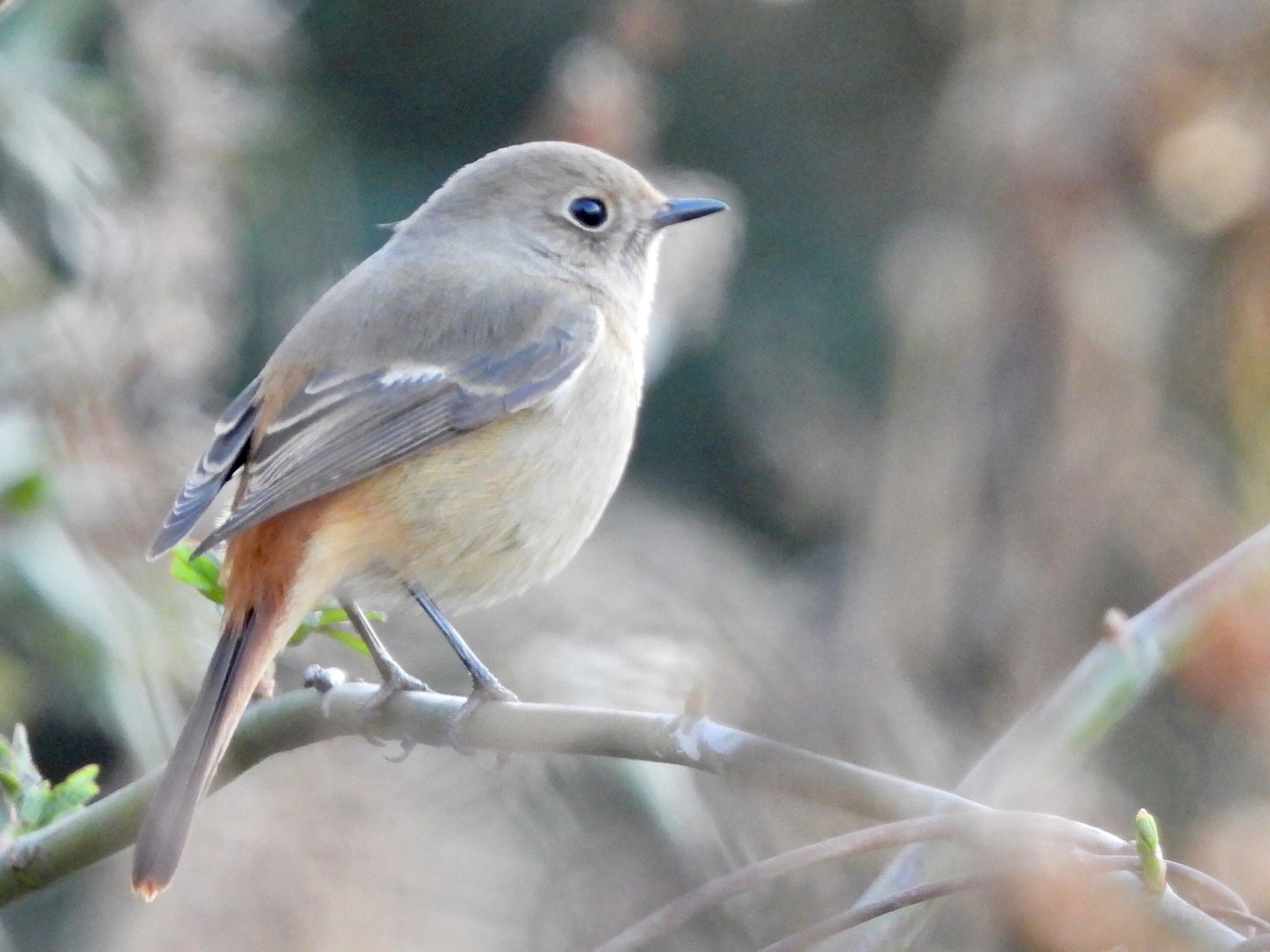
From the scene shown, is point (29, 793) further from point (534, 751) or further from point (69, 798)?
point (534, 751)

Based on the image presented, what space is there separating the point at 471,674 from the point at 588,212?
1.29m

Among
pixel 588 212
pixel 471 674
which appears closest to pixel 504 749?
pixel 471 674

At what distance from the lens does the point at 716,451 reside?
7.18 metres

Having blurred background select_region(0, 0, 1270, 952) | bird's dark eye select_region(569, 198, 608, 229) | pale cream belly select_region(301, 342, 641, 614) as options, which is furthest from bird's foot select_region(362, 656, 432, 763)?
bird's dark eye select_region(569, 198, 608, 229)

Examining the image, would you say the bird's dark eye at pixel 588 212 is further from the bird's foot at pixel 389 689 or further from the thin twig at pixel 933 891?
the thin twig at pixel 933 891

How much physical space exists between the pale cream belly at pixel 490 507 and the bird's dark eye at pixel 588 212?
2.14ft

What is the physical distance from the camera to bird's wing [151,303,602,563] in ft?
9.69

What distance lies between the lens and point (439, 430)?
10.6ft

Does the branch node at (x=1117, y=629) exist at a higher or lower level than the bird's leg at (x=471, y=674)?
higher

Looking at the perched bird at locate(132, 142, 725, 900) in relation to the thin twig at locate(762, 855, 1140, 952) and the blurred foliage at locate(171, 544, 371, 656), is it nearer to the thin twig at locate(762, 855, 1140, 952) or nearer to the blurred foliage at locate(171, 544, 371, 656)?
the blurred foliage at locate(171, 544, 371, 656)

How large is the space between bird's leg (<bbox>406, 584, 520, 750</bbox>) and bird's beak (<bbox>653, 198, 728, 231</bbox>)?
3.62 ft

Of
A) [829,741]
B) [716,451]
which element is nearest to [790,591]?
[829,741]

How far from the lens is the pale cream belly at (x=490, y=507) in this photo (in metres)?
3.11

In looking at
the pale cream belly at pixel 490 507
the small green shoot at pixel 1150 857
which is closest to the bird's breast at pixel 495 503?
the pale cream belly at pixel 490 507
